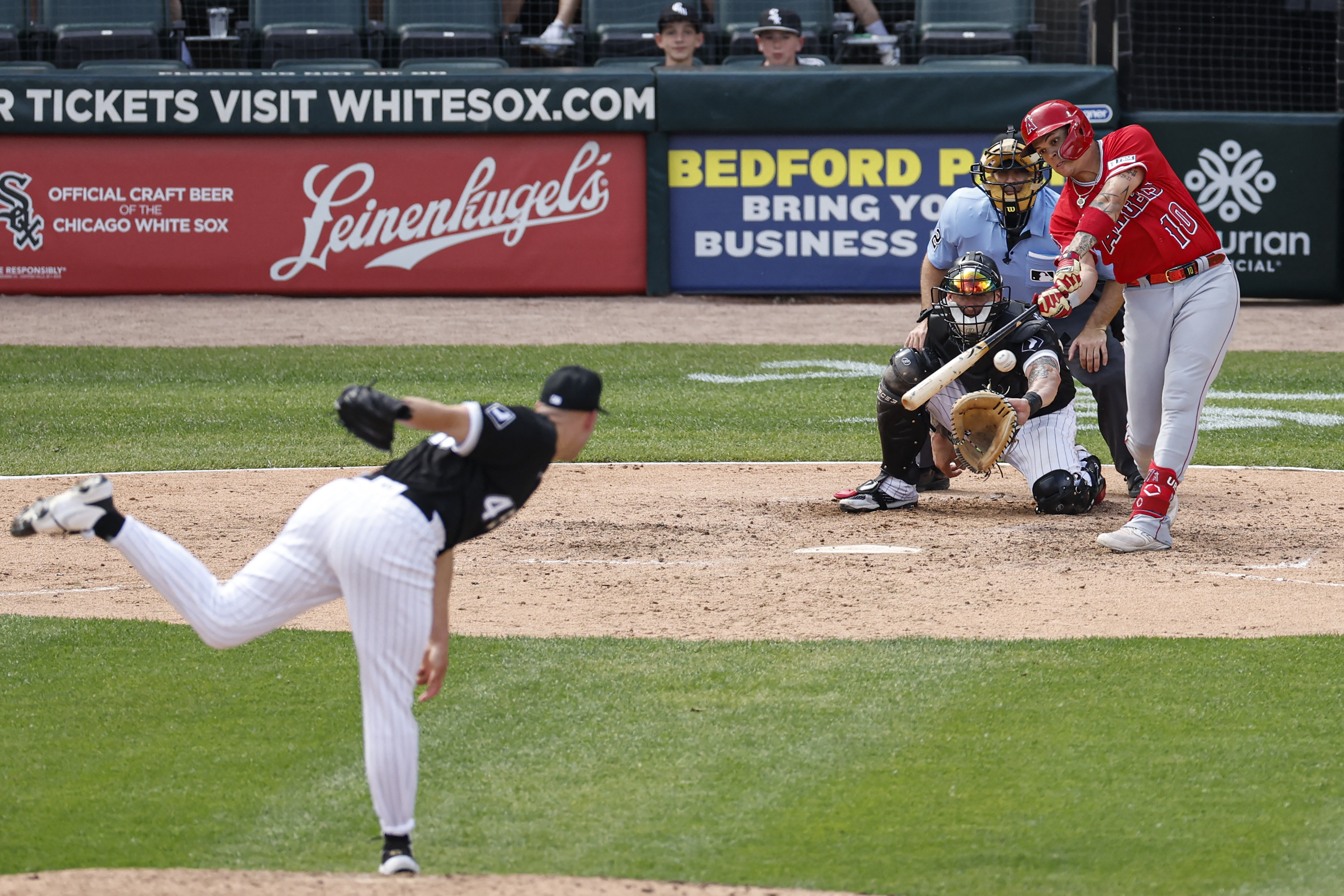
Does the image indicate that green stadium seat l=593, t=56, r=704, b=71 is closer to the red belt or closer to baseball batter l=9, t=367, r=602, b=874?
the red belt

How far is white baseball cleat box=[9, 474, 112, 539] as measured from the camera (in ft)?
12.6

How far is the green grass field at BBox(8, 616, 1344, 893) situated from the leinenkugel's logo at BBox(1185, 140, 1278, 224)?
10899 millimetres

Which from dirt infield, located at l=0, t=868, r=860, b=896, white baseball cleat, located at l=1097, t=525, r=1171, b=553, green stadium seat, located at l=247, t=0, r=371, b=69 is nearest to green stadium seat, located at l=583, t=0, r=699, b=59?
green stadium seat, located at l=247, t=0, r=371, b=69

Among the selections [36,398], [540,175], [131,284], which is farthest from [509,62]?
[36,398]

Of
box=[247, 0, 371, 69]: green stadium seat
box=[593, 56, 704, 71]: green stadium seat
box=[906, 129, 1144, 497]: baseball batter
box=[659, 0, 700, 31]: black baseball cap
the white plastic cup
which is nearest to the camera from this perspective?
box=[906, 129, 1144, 497]: baseball batter

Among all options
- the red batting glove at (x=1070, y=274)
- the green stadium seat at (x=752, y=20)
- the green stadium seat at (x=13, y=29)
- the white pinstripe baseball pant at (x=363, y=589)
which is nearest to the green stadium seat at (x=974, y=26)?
the green stadium seat at (x=752, y=20)

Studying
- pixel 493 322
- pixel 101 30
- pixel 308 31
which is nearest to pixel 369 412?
pixel 493 322

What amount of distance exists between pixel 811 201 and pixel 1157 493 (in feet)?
30.1

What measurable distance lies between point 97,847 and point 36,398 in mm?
8784

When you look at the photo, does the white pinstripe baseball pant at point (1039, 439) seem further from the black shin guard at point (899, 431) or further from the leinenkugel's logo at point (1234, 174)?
the leinenkugel's logo at point (1234, 174)

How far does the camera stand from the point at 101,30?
645 inches

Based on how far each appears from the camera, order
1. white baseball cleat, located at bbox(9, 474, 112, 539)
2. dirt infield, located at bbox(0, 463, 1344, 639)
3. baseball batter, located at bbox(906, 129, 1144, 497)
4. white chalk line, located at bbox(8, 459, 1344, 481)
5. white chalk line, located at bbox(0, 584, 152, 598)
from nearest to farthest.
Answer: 1. white baseball cleat, located at bbox(9, 474, 112, 539)
2. dirt infield, located at bbox(0, 463, 1344, 639)
3. white chalk line, located at bbox(0, 584, 152, 598)
4. baseball batter, located at bbox(906, 129, 1144, 497)
5. white chalk line, located at bbox(8, 459, 1344, 481)

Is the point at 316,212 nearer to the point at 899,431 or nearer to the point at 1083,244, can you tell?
the point at 899,431

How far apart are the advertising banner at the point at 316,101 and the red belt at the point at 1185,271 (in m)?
9.20
